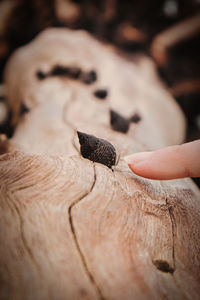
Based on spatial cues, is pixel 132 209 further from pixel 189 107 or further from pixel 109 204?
pixel 189 107

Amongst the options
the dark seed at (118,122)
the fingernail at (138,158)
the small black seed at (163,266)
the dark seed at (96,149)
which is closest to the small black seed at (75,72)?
the dark seed at (118,122)

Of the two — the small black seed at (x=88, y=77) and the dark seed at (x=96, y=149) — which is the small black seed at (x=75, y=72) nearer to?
the small black seed at (x=88, y=77)

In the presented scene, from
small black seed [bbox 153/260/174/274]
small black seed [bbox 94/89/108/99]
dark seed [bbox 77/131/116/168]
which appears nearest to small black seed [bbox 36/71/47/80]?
small black seed [bbox 94/89/108/99]

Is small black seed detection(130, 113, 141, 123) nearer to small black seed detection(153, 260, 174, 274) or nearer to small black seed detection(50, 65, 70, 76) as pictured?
small black seed detection(50, 65, 70, 76)

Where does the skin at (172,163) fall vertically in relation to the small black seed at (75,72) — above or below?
below

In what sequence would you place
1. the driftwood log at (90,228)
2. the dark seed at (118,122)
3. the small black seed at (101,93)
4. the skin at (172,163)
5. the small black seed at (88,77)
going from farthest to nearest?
the small black seed at (88,77) → the small black seed at (101,93) → the dark seed at (118,122) → the skin at (172,163) → the driftwood log at (90,228)

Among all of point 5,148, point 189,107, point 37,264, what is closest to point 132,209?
point 37,264
